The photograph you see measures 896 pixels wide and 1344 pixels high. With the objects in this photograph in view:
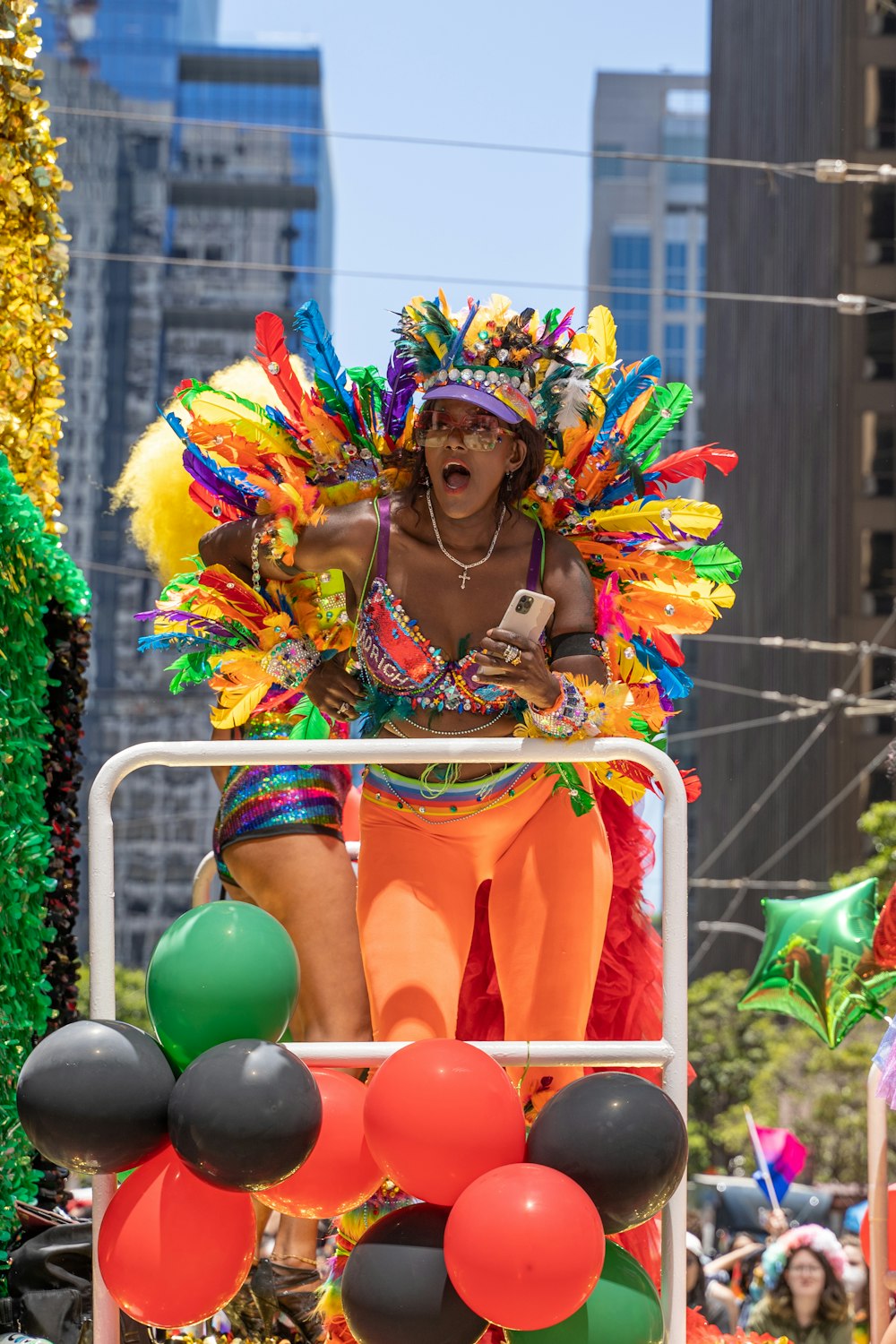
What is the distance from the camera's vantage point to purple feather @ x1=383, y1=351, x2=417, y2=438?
4043 millimetres

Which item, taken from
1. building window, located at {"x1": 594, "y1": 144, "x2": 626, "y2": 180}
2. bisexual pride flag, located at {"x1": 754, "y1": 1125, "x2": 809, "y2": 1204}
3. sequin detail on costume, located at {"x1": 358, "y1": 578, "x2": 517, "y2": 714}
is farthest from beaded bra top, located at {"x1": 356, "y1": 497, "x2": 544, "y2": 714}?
building window, located at {"x1": 594, "y1": 144, "x2": 626, "y2": 180}

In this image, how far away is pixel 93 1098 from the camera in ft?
8.61

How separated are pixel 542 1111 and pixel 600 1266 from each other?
0.83ft

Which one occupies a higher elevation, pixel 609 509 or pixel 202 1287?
pixel 609 509

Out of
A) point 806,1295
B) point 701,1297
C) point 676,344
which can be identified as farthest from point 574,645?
point 676,344

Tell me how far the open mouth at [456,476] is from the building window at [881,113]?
39072 millimetres

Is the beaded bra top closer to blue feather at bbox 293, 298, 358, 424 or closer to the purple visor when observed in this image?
the purple visor

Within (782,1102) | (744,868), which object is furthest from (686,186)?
(782,1102)

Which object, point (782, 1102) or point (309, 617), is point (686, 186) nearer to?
point (782, 1102)

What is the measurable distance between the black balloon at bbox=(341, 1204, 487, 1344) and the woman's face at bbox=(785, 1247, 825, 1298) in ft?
12.6

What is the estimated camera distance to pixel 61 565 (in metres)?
4.75

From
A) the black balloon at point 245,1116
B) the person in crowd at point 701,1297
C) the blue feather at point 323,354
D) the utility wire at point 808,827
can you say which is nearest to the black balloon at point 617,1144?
the black balloon at point 245,1116

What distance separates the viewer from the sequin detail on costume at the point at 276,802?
4250 mm

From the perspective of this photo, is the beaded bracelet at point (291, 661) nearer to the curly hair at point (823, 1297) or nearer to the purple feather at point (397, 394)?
the purple feather at point (397, 394)
